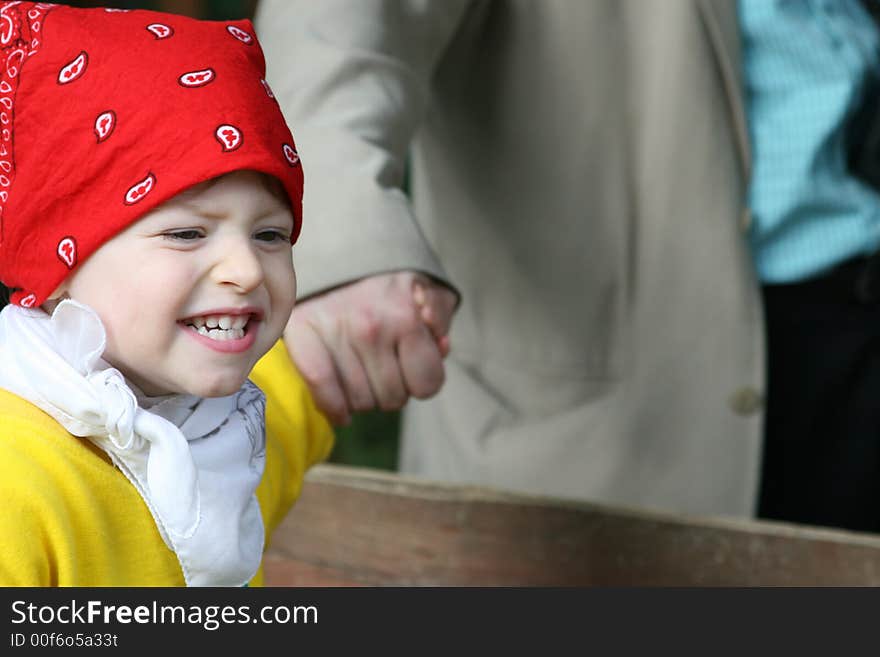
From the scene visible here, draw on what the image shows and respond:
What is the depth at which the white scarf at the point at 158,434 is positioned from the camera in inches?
13.8

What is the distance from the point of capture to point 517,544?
0.90m

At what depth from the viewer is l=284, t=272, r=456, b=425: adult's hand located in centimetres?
53

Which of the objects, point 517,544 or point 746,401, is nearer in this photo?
point 517,544

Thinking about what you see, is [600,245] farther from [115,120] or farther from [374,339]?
[115,120]

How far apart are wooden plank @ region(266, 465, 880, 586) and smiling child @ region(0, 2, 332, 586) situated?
0.52 m

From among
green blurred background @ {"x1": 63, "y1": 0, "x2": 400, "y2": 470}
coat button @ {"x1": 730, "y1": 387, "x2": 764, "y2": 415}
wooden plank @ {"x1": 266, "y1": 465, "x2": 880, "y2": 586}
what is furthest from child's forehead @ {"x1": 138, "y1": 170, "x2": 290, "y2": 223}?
green blurred background @ {"x1": 63, "y1": 0, "x2": 400, "y2": 470}

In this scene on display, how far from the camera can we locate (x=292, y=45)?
628 mm

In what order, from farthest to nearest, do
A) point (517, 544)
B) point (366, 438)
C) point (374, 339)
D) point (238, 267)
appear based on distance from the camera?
point (366, 438) → point (517, 544) → point (374, 339) → point (238, 267)

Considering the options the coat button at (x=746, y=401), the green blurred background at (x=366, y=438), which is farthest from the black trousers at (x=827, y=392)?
the green blurred background at (x=366, y=438)

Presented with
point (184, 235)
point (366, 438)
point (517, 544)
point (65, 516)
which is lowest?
point (366, 438)

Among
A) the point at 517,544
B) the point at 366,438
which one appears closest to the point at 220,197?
the point at 517,544

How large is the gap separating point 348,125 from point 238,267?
27 cm

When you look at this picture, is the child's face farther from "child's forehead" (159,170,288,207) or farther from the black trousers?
the black trousers

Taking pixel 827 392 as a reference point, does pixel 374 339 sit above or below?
above
